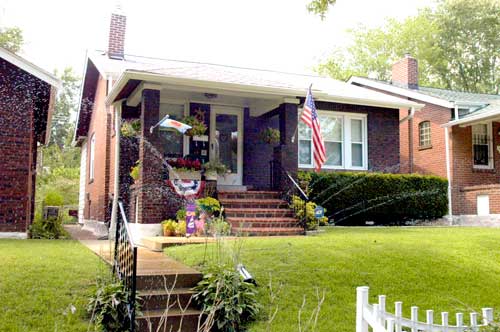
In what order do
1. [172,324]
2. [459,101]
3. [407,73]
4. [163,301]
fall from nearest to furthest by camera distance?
[172,324]
[163,301]
[459,101]
[407,73]

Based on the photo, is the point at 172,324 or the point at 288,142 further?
the point at 288,142

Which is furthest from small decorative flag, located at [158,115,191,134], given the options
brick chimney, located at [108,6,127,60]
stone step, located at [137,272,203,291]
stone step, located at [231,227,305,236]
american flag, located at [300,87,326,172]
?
brick chimney, located at [108,6,127,60]

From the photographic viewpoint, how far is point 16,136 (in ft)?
38.4

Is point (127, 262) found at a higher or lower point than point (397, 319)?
higher

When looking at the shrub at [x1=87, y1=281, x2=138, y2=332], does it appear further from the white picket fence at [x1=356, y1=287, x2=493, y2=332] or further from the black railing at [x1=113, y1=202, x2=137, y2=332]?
the white picket fence at [x1=356, y1=287, x2=493, y2=332]

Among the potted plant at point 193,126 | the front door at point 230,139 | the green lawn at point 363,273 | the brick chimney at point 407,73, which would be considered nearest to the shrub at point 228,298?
the green lawn at point 363,273

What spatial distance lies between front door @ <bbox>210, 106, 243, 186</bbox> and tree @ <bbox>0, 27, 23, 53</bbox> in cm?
2476

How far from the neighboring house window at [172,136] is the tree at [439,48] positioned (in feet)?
91.7

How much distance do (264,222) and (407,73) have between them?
1352 cm

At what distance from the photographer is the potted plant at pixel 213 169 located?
39.1 feet

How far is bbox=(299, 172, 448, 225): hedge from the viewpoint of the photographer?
14.8 m

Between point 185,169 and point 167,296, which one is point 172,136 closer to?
point 185,169

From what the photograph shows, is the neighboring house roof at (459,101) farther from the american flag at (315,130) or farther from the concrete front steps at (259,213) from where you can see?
the concrete front steps at (259,213)

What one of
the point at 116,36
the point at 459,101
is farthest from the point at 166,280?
the point at 459,101
